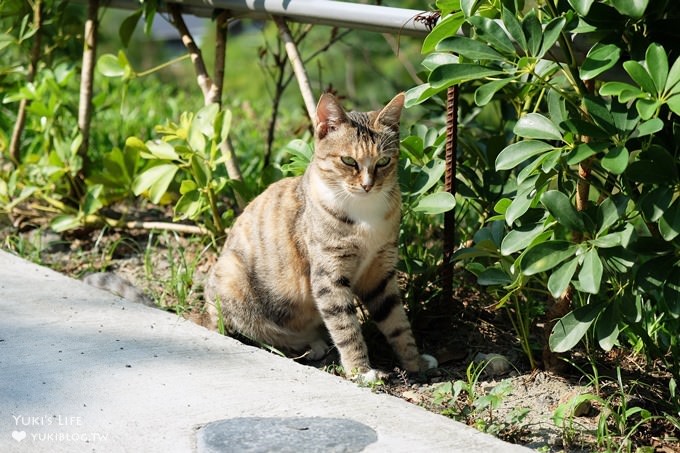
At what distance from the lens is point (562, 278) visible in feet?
9.40

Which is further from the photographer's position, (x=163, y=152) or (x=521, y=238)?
(x=163, y=152)

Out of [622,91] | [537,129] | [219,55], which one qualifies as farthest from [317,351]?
[622,91]

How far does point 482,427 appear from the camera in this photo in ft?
9.76

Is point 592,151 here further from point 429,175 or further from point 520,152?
point 429,175

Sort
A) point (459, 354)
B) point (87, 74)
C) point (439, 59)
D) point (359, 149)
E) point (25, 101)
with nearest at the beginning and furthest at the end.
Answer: point (439, 59)
point (359, 149)
point (459, 354)
point (87, 74)
point (25, 101)

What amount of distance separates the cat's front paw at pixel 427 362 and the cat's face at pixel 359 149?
2.39 feet

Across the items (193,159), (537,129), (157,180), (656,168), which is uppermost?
(537,129)

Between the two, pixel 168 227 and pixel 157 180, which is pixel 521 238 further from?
pixel 168 227

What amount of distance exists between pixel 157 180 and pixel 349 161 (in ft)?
3.74

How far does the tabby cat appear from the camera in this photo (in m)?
3.76

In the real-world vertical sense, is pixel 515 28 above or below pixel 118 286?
above

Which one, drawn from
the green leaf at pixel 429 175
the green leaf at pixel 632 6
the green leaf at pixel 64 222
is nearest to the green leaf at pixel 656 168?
the green leaf at pixel 632 6

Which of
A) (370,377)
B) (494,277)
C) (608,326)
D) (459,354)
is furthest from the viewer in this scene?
(459,354)

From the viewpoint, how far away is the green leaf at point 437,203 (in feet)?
11.6
